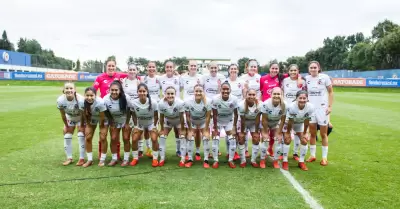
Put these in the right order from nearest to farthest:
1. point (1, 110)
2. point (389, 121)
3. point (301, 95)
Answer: point (301, 95) → point (389, 121) → point (1, 110)

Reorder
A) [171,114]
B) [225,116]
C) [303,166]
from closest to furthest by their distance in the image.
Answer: [303,166]
[171,114]
[225,116]

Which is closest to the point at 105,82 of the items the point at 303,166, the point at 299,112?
the point at 299,112

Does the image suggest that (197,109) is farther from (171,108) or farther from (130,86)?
(130,86)

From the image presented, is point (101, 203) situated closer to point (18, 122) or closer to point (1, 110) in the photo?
point (18, 122)

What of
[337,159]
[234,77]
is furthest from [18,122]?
[337,159]

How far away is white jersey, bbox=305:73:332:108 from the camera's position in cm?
666

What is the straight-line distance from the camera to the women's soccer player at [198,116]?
6.24 m

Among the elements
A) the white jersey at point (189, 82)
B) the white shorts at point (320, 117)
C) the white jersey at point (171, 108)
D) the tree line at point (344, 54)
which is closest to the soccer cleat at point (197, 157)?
the white jersey at point (171, 108)

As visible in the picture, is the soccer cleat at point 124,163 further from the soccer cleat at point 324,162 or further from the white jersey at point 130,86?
the soccer cleat at point 324,162

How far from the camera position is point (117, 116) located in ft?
20.9

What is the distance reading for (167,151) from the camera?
7.57 meters

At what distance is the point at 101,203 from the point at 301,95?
3.93 metres

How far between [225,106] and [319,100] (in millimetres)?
1956

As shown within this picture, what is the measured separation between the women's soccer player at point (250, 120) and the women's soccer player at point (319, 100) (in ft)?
3.86
